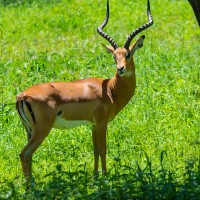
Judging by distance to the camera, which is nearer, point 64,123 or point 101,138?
point 64,123

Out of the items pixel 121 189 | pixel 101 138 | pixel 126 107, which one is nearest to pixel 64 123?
pixel 101 138

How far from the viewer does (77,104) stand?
8422 mm

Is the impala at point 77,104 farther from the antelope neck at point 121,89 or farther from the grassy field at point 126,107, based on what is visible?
the grassy field at point 126,107

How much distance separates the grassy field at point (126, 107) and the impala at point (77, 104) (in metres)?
0.31

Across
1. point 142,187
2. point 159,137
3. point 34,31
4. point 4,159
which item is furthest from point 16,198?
point 34,31

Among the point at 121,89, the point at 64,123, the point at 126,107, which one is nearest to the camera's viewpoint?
the point at 64,123

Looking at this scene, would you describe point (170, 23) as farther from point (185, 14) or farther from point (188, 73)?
point (188, 73)

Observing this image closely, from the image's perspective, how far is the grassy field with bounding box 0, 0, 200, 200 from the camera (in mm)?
6680

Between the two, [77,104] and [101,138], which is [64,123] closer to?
[77,104]

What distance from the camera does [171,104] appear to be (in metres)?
10.4

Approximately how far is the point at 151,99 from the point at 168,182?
4.16 meters

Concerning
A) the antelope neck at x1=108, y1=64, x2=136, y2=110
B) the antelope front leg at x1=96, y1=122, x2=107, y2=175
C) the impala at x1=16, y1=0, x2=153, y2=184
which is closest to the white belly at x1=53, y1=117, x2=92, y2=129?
the impala at x1=16, y1=0, x2=153, y2=184

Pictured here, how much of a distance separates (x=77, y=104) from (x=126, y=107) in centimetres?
208

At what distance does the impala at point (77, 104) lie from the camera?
8055mm
